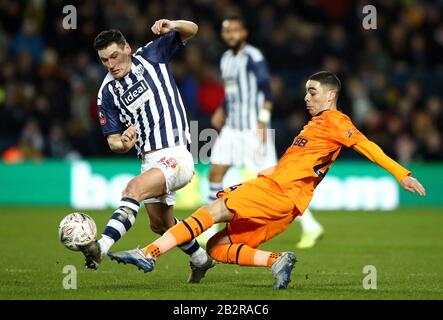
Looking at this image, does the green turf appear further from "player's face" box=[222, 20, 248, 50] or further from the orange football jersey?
"player's face" box=[222, 20, 248, 50]

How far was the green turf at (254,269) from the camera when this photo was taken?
7.18 m

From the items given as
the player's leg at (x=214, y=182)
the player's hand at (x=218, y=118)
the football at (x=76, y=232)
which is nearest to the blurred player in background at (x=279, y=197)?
the football at (x=76, y=232)

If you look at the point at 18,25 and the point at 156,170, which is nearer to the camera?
the point at 156,170

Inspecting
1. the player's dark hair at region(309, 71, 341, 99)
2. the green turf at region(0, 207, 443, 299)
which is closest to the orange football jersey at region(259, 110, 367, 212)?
the player's dark hair at region(309, 71, 341, 99)

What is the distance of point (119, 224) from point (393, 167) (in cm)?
211

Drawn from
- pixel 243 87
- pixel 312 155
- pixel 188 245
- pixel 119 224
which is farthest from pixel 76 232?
pixel 243 87

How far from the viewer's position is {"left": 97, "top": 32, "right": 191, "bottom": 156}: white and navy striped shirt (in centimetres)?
801

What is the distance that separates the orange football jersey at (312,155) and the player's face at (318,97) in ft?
0.29

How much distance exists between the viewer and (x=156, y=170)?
7.72 m

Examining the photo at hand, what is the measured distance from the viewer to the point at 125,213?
7418mm
